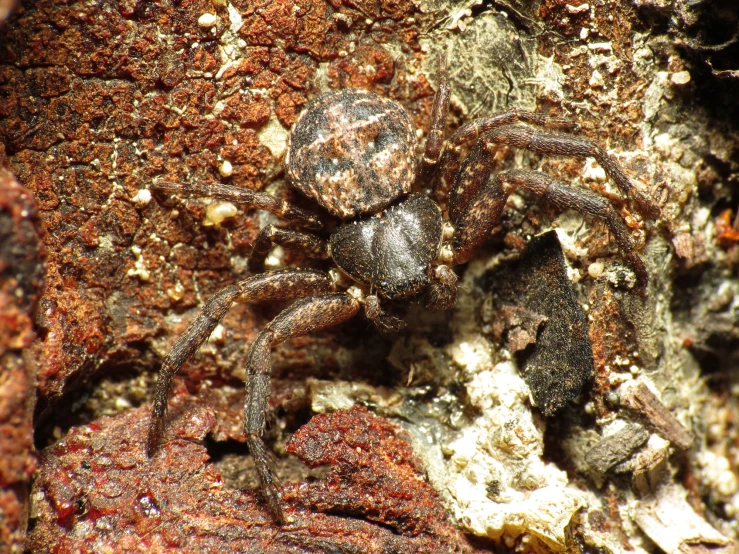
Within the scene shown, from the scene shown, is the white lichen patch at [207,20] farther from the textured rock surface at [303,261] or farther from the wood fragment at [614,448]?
the wood fragment at [614,448]

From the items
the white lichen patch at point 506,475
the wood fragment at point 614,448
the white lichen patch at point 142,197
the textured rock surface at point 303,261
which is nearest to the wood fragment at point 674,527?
the textured rock surface at point 303,261

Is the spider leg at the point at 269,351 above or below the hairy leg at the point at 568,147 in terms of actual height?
below

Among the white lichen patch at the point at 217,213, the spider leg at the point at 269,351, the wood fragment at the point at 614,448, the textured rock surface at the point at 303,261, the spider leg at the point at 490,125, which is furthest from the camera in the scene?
the white lichen patch at the point at 217,213

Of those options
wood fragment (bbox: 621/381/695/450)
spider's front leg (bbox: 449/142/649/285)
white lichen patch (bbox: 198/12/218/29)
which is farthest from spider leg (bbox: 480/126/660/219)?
white lichen patch (bbox: 198/12/218/29)

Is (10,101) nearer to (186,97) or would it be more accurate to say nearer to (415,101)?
(186,97)

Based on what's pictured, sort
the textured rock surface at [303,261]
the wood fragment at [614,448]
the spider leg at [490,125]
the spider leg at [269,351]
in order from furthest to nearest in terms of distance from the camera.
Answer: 1. the spider leg at [490,125]
2. the wood fragment at [614,448]
3. the textured rock surface at [303,261]
4. the spider leg at [269,351]

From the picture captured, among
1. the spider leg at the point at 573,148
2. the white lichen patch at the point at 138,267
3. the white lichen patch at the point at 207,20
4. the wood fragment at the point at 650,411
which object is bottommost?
the white lichen patch at the point at 138,267

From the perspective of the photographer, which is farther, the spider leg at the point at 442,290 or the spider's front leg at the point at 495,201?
the spider leg at the point at 442,290
